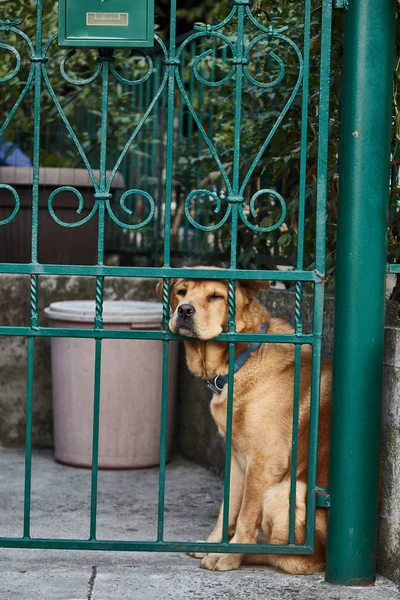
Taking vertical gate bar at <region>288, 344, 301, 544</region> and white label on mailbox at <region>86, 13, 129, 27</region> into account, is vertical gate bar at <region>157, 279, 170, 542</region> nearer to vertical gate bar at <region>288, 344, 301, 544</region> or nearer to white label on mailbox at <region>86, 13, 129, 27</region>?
vertical gate bar at <region>288, 344, 301, 544</region>

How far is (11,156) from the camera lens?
757 centimetres

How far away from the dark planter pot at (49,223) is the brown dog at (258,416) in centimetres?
256

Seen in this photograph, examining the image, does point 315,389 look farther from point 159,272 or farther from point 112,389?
point 112,389

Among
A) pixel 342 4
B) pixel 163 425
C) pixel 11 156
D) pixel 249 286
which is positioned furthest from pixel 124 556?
pixel 11 156

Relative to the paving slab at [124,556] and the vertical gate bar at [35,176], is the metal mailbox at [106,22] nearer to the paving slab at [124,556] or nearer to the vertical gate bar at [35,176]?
the vertical gate bar at [35,176]

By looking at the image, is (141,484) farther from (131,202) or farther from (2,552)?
(131,202)

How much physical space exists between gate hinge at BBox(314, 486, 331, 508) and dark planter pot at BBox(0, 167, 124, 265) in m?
3.34

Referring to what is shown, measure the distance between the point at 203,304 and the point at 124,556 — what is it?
109 centimetres

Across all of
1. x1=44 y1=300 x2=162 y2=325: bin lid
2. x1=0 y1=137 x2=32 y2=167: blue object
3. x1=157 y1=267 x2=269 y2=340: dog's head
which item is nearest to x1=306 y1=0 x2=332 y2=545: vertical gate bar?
x1=157 y1=267 x2=269 y2=340: dog's head

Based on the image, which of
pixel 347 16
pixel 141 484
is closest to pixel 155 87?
pixel 141 484

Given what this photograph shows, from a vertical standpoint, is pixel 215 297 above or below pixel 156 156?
below

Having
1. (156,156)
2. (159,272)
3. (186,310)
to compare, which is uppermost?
(156,156)

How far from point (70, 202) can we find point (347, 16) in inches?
127

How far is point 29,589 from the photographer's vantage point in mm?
3354
